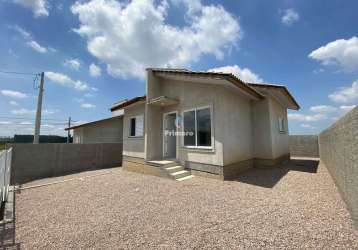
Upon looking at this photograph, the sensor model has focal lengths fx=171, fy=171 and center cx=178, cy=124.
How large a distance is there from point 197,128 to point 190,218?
16.6 ft

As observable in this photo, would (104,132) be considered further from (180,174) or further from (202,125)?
(202,125)

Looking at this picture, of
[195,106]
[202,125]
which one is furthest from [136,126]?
[202,125]

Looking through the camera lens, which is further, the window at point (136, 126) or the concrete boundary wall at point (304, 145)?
the concrete boundary wall at point (304, 145)

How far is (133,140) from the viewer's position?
11570 millimetres

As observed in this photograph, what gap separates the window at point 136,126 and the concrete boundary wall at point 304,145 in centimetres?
1632

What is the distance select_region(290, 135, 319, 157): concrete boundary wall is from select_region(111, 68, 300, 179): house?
7.35 meters

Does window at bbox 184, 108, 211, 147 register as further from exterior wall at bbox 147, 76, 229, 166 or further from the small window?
exterior wall at bbox 147, 76, 229, 166

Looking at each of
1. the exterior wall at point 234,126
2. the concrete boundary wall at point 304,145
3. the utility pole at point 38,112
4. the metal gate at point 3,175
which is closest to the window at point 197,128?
the exterior wall at point 234,126

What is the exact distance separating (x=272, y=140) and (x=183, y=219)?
8.05m

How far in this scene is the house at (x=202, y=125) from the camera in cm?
792

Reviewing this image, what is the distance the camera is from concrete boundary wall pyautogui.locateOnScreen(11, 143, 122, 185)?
34.3ft

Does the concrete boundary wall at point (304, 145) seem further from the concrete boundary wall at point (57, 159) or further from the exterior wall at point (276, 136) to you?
the concrete boundary wall at point (57, 159)

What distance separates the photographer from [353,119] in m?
3.38

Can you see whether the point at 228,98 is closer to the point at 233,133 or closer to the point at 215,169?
the point at 233,133
